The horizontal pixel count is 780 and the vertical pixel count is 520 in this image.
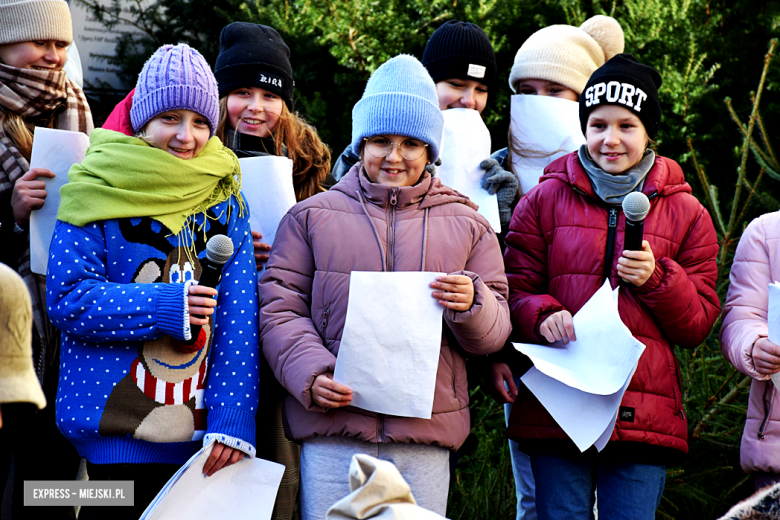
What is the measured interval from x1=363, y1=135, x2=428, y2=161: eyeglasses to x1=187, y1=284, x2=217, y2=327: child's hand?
34.5 inches

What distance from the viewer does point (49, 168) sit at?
3.31 metres

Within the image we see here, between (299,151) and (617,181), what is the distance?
1.56 m

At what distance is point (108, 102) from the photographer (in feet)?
19.8

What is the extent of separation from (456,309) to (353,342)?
0.37 meters

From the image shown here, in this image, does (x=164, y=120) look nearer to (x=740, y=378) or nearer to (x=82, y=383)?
(x=82, y=383)

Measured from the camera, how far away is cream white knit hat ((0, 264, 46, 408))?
1.39m

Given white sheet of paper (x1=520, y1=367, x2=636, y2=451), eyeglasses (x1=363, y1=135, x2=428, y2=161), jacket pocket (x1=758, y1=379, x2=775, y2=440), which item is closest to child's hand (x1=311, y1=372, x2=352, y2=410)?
white sheet of paper (x1=520, y1=367, x2=636, y2=451)

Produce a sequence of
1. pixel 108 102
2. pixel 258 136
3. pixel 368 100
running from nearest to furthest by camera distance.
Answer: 1. pixel 368 100
2. pixel 258 136
3. pixel 108 102

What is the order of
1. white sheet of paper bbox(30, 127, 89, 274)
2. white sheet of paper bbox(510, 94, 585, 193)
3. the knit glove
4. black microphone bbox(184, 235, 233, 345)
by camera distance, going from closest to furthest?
1. black microphone bbox(184, 235, 233, 345)
2. white sheet of paper bbox(30, 127, 89, 274)
3. the knit glove
4. white sheet of paper bbox(510, 94, 585, 193)

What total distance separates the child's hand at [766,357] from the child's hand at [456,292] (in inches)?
46.5

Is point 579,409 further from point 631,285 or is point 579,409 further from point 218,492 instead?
point 218,492

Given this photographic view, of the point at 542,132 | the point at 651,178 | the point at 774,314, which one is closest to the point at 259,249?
the point at 542,132

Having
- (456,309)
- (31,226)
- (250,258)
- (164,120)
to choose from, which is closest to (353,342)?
(456,309)

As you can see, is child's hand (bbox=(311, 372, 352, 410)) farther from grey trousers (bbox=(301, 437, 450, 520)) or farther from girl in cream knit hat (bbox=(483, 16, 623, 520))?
girl in cream knit hat (bbox=(483, 16, 623, 520))
